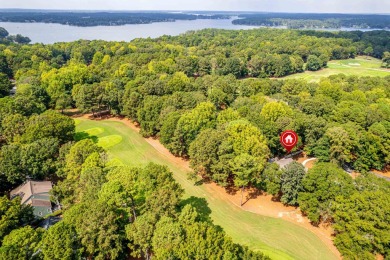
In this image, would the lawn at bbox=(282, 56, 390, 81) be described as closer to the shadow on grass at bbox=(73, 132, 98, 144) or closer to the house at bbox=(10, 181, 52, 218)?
the shadow on grass at bbox=(73, 132, 98, 144)

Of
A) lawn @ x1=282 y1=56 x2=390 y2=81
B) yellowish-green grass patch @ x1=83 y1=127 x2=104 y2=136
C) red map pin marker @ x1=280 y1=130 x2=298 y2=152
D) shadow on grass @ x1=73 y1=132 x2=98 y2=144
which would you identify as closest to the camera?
red map pin marker @ x1=280 y1=130 x2=298 y2=152

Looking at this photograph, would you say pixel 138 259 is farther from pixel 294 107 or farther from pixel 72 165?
pixel 294 107

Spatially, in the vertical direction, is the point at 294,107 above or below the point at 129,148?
above

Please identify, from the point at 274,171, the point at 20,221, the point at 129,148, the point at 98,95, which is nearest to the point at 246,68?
the point at 98,95

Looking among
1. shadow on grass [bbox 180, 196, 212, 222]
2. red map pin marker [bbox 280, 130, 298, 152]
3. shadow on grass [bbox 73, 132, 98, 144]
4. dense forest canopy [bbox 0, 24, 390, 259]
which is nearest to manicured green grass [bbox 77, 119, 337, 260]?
shadow on grass [bbox 180, 196, 212, 222]

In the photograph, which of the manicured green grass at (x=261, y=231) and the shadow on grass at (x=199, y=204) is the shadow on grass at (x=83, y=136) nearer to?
the manicured green grass at (x=261, y=231)

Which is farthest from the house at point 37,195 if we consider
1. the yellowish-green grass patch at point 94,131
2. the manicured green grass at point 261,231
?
the yellowish-green grass patch at point 94,131
